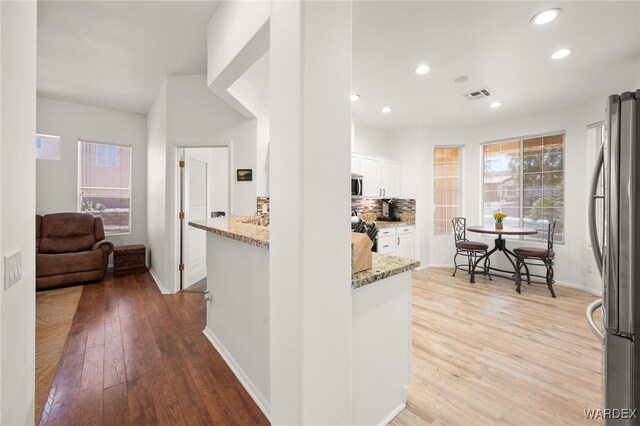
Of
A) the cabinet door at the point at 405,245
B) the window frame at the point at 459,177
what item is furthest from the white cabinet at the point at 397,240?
the window frame at the point at 459,177

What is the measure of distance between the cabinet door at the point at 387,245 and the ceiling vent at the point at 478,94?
2.45 meters

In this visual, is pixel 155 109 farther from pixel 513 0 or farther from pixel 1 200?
pixel 513 0

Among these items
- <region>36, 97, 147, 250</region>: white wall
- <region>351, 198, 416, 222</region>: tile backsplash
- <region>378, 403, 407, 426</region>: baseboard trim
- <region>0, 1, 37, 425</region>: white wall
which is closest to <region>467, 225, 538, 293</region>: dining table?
<region>351, 198, 416, 222</region>: tile backsplash

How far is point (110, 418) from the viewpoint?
65.4 inches

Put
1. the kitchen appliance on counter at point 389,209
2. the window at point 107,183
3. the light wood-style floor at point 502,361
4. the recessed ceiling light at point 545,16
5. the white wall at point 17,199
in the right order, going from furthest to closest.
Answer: the kitchen appliance on counter at point 389,209
the window at point 107,183
the recessed ceiling light at point 545,16
the light wood-style floor at point 502,361
the white wall at point 17,199

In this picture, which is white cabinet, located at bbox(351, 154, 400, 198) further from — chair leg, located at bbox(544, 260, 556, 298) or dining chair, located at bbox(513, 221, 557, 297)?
chair leg, located at bbox(544, 260, 556, 298)

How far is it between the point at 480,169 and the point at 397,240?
223 centimetres

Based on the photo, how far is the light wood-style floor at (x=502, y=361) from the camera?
5.70 feet

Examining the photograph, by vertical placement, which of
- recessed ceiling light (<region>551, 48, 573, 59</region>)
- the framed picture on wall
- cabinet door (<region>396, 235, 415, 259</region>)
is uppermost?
recessed ceiling light (<region>551, 48, 573, 59</region>)

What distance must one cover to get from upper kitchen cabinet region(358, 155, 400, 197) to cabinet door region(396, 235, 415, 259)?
91 cm

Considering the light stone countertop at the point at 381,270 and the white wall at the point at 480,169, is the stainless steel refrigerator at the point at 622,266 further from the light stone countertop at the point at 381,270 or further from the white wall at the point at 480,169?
the white wall at the point at 480,169

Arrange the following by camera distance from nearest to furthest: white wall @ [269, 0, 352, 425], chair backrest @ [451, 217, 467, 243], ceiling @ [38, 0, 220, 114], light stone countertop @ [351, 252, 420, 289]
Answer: white wall @ [269, 0, 352, 425]
light stone countertop @ [351, 252, 420, 289]
ceiling @ [38, 0, 220, 114]
chair backrest @ [451, 217, 467, 243]

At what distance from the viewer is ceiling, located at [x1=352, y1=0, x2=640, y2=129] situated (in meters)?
2.21

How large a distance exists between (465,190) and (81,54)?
6.32 metres
